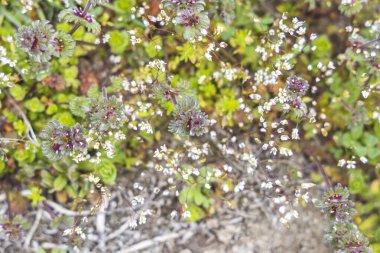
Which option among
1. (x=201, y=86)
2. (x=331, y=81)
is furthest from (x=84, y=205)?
(x=331, y=81)

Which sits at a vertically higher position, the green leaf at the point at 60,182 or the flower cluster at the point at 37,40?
the flower cluster at the point at 37,40

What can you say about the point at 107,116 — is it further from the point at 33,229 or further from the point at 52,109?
the point at 33,229

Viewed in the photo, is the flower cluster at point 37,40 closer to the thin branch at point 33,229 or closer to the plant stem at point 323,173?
the thin branch at point 33,229

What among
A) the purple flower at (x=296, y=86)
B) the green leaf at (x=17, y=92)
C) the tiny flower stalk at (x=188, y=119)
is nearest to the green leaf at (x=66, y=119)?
the green leaf at (x=17, y=92)

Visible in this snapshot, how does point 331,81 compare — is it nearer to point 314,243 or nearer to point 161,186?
point 314,243

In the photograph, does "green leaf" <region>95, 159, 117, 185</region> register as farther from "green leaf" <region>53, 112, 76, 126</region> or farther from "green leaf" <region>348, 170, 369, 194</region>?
"green leaf" <region>348, 170, 369, 194</region>

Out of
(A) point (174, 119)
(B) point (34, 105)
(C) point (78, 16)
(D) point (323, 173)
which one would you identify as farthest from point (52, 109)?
(D) point (323, 173)
